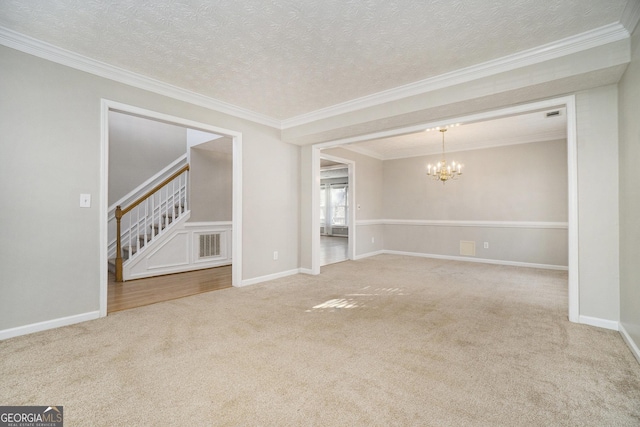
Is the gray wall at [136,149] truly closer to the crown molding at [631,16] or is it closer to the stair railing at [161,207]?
the stair railing at [161,207]

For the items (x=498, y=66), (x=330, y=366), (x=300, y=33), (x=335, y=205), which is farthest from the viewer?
(x=335, y=205)

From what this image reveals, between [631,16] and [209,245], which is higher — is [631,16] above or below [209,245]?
above

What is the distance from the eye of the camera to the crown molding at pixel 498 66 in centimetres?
240

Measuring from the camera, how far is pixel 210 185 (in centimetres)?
584

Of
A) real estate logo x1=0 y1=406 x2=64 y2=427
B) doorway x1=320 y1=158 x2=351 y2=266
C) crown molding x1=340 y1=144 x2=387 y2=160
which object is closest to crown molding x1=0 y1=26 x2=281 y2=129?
real estate logo x1=0 y1=406 x2=64 y2=427

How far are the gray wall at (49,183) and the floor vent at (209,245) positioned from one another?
2.64 m

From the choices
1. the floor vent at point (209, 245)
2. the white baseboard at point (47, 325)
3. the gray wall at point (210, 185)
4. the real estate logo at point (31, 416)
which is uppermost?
the gray wall at point (210, 185)

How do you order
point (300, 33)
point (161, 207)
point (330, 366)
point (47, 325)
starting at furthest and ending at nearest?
point (161, 207) → point (47, 325) → point (300, 33) → point (330, 366)

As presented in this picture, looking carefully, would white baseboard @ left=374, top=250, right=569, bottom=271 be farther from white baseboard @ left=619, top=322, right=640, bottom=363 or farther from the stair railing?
the stair railing

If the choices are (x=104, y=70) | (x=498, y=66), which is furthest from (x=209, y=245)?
(x=498, y=66)

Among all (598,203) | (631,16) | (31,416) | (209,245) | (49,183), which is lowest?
(31,416)

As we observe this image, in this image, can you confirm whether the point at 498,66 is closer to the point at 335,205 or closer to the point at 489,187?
the point at 489,187

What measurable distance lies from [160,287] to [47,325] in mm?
1544

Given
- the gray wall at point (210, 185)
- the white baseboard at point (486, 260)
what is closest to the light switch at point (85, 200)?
the gray wall at point (210, 185)
